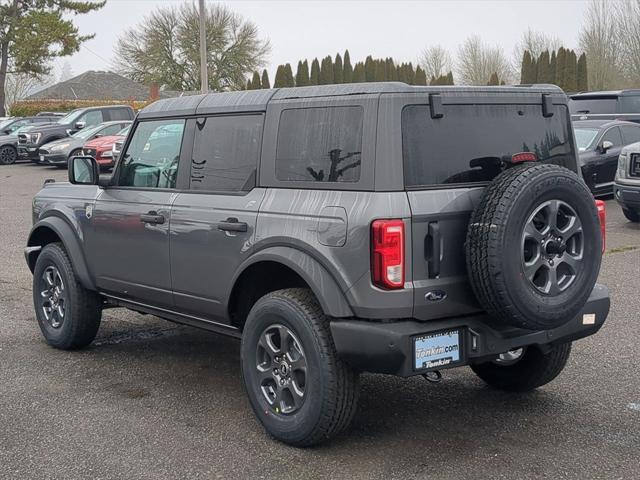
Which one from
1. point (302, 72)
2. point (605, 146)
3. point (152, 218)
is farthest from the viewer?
point (302, 72)

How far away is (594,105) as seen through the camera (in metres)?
18.7

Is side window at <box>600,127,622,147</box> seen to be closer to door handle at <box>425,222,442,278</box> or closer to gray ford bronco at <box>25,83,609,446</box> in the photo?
gray ford bronco at <box>25,83,609,446</box>

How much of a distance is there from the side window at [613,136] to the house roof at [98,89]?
52620 millimetres

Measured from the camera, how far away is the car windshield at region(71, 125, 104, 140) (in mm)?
24234

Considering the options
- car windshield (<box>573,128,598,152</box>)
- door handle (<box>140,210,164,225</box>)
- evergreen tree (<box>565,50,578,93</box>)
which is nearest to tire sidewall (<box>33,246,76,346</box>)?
door handle (<box>140,210,164,225</box>)

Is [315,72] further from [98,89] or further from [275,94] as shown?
[275,94]

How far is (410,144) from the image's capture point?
13.7ft

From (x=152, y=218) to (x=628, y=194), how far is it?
8.35m

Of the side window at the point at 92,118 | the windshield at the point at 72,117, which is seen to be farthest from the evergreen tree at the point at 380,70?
the side window at the point at 92,118

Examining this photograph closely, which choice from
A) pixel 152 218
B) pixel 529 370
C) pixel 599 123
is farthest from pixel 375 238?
pixel 599 123

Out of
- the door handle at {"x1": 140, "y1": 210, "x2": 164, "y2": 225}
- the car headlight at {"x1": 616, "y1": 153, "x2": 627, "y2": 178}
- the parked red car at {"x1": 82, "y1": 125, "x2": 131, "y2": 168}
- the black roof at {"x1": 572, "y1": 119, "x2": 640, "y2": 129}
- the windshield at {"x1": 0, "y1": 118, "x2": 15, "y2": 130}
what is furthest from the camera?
the windshield at {"x1": 0, "y1": 118, "x2": 15, "y2": 130}

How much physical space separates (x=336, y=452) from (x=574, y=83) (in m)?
46.5

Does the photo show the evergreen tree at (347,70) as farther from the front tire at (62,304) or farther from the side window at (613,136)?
the front tire at (62,304)

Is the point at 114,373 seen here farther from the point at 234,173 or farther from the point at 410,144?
the point at 410,144
